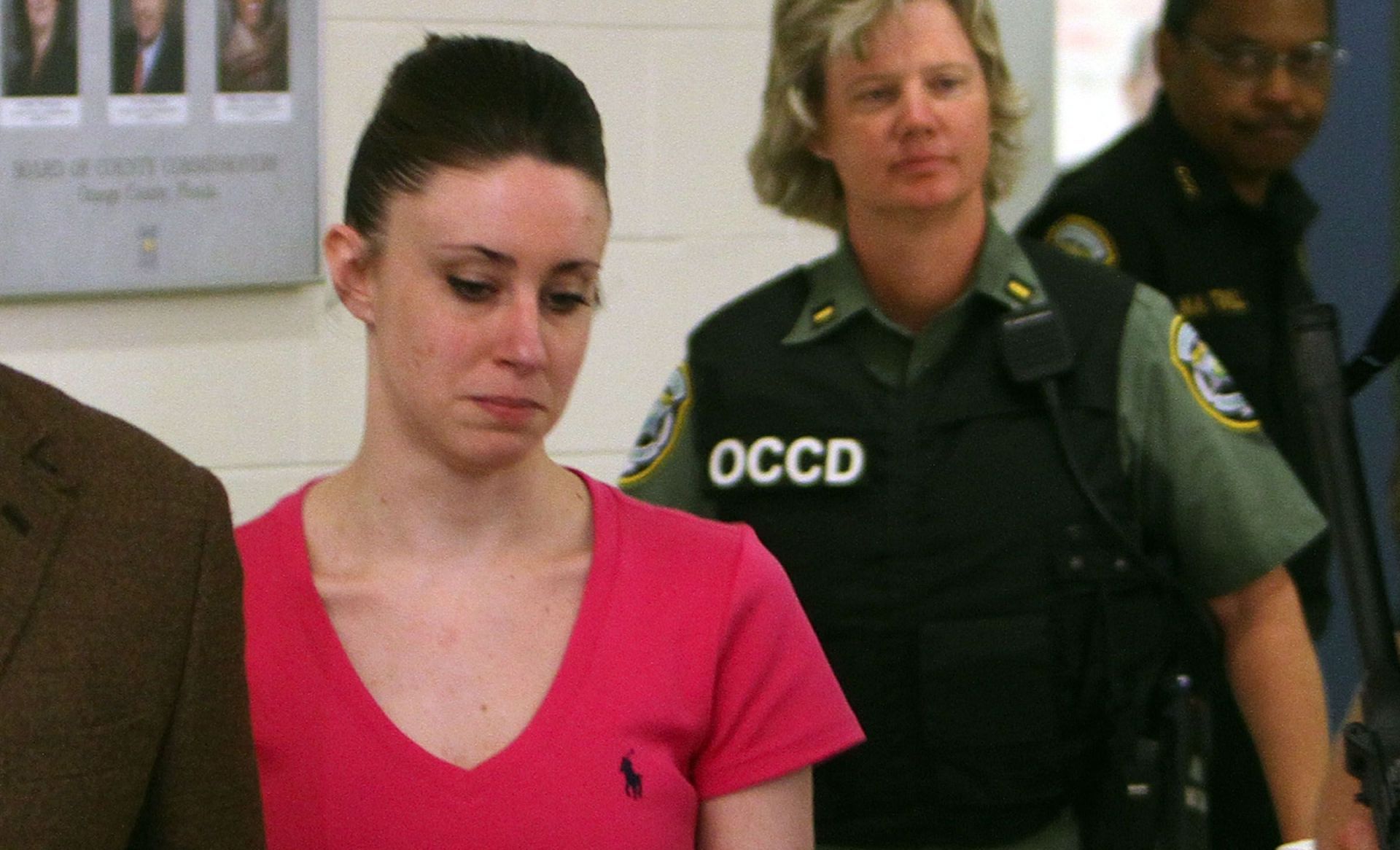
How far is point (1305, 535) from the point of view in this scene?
1737 millimetres

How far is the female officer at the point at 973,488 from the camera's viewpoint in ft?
5.52

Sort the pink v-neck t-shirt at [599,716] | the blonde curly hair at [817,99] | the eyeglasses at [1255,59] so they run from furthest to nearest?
the eyeglasses at [1255,59], the blonde curly hair at [817,99], the pink v-neck t-shirt at [599,716]

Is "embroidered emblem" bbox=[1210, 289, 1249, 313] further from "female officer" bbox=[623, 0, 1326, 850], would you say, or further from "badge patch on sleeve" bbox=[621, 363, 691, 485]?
"badge patch on sleeve" bbox=[621, 363, 691, 485]

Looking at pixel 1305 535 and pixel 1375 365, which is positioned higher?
pixel 1375 365

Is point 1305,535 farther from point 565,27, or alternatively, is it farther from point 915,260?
point 565,27

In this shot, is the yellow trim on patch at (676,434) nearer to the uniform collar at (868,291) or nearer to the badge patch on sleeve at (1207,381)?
the uniform collar at (868,291)

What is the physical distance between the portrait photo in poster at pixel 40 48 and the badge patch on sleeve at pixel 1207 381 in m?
1.21

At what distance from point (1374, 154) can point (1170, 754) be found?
2050 mm

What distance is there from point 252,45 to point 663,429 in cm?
72

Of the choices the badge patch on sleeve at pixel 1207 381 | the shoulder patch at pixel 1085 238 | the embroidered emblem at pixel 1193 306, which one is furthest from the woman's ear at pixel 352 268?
the embroidered emblem at pixel 1193 306

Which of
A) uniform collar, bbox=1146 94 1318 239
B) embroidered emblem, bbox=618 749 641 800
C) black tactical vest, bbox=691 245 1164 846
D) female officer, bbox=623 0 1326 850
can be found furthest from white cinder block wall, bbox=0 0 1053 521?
embroidered emblem, bbox=618 749 641 800

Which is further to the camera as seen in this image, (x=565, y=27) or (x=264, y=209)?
(x=565, y=27)

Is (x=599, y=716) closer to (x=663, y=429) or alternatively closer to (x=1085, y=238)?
(x=663, y=429)

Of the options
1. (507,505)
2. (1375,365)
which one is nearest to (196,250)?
(507,505)
